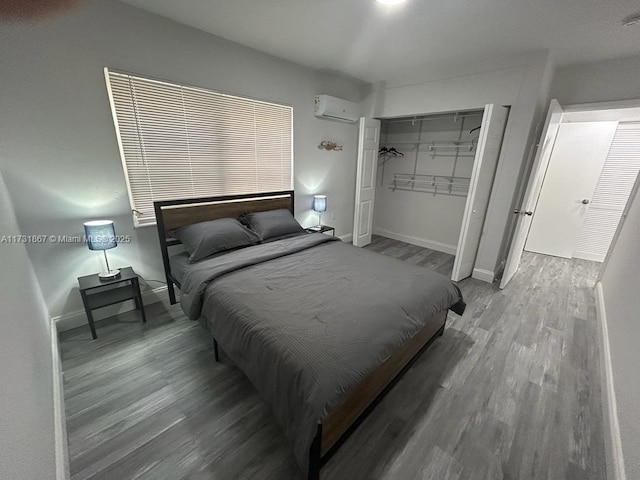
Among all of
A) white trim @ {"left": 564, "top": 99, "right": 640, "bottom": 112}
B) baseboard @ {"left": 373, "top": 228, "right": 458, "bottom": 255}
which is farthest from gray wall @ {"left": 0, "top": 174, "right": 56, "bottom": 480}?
white trim @ {"left": 564, "top": 99, "right": 640, "bottom": 112}

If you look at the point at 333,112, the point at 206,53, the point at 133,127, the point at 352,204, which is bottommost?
the point at 352,204

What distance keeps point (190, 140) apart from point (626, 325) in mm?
3938

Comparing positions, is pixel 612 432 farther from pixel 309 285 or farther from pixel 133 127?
pixel 133 127

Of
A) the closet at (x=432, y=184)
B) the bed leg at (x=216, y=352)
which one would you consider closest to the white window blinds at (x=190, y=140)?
the bed leg at (x=216, y=352)

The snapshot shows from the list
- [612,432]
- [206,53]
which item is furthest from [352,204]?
[612,432]

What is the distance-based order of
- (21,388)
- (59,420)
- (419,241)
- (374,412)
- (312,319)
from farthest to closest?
1. (419,241)
2. (374,412)
3. (312,319)
4. (59,420)
5. (21,388)

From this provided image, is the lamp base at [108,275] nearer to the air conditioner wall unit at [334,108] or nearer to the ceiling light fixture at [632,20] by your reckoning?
the air conditioner wall unit at [334,108]

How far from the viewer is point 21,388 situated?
917 mm

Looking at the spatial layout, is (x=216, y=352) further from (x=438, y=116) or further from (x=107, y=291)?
(x=438, y=116)

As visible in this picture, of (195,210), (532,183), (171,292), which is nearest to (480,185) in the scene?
(532,183)

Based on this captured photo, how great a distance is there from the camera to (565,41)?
2301 millimetres

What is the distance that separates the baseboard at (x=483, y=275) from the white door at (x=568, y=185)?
6.38 feet

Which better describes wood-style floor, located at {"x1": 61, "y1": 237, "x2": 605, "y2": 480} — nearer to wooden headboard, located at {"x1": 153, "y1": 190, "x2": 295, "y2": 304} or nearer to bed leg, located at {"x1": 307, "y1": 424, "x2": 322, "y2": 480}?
bed leg, located at {"x1": 307, "y1": 424, "x2": 322, "y2": 480}

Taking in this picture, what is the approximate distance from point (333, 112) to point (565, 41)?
239cm
